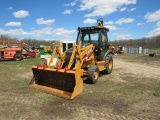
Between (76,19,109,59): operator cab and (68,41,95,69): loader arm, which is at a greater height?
(76,19,109,59): operator cab

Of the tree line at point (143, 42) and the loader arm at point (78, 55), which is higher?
the tree line at point (143, 42)

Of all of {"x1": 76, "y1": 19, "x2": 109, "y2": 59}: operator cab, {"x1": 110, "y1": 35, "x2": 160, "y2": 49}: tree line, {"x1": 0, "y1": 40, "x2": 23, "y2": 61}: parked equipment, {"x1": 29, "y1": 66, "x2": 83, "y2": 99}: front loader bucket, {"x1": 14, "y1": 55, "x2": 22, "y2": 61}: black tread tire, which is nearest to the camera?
{"x1": 29, "y1": 66, "x2": 83, "y2": 99}: front loader bucket

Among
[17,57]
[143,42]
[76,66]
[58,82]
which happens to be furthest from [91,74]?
[143,42]

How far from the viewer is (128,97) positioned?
6.64 m

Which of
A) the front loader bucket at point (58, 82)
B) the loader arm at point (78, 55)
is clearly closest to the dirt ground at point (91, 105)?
the front loader bucket at point (58, 82)

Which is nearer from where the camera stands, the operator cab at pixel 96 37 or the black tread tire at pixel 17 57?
the operator cab at pixel 96 37

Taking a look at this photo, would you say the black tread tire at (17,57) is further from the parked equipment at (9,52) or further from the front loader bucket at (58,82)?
the front loader bucket at (58,82)

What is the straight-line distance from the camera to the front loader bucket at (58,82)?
261 inches

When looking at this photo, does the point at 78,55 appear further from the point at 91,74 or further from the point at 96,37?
the point at 96,37

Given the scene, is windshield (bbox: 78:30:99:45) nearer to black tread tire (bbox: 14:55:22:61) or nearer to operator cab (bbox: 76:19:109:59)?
operator cab (bbox: 76:19:109:59)

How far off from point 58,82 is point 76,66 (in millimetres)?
841

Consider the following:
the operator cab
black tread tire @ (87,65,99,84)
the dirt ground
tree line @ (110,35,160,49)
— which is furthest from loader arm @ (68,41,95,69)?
tree line @ (110,35,160,49)

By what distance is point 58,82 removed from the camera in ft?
23.7

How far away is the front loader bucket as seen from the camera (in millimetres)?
6629
